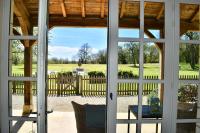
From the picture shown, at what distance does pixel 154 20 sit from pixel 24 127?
1932 millimetres

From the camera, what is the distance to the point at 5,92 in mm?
3320

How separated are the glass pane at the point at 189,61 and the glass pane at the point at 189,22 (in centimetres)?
12

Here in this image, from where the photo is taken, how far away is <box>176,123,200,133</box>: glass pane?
141 inches

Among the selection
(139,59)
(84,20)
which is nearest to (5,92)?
(139,59)

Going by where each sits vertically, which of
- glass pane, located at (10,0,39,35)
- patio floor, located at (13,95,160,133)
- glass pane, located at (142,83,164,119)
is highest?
glass pane, located at (10,0,39,35)

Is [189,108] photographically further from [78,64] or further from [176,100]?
[78,64]

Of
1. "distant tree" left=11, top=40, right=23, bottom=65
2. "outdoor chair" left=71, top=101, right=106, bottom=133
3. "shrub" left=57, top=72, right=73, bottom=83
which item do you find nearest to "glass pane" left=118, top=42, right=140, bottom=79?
"distant tree" left=11, top=40, right=23, bottom=65

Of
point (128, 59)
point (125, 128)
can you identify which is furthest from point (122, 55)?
point (125, 128)

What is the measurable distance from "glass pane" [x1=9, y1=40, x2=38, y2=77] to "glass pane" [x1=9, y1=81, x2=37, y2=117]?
0.11 m

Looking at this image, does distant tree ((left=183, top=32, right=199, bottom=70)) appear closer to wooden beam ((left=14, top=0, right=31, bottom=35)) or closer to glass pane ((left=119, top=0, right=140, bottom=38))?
glass pane ((left=119, top=0, right=140, bottom=38))

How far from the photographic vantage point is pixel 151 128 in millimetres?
3506

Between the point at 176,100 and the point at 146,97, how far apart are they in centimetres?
40

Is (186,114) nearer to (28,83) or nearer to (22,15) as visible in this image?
(28,83)

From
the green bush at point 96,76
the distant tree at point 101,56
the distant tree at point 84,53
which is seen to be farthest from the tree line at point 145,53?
the green bush at point 96,76
